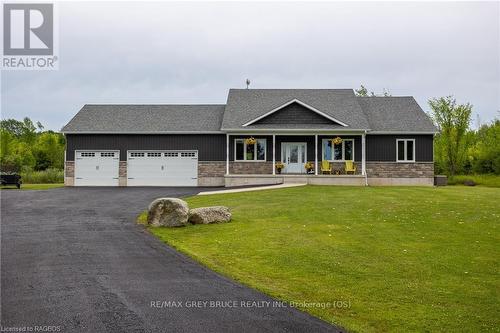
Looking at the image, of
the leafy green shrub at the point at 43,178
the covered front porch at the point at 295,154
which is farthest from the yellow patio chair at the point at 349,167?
the leafy green shrub at the point at 43,178

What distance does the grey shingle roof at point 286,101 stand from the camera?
28.6 meters

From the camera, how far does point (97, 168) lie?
29.0 metres

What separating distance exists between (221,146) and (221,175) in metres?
1.72

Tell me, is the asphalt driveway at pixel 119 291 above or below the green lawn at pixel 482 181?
below

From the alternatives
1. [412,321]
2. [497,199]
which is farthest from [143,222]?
[497,199]

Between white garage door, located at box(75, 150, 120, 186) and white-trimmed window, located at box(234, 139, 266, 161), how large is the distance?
7.10 metres

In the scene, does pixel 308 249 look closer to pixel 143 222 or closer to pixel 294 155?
pixel 143 222

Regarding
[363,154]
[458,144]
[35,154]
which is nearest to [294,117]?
[363,154]

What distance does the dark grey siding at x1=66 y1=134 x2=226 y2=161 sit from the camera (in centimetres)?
2884

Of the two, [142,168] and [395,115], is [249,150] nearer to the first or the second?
[142,168]

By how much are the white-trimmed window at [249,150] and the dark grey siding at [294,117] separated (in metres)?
1.30

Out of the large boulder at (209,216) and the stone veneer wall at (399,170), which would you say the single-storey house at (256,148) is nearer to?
the stone veneer wall at (399,170)

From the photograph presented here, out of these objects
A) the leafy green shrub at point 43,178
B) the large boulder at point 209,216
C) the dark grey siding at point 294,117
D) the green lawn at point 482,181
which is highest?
the dark grey siding at point 294,117

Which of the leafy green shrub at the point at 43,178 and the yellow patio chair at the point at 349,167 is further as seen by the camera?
the leafy green shrub at the point at 43,178
